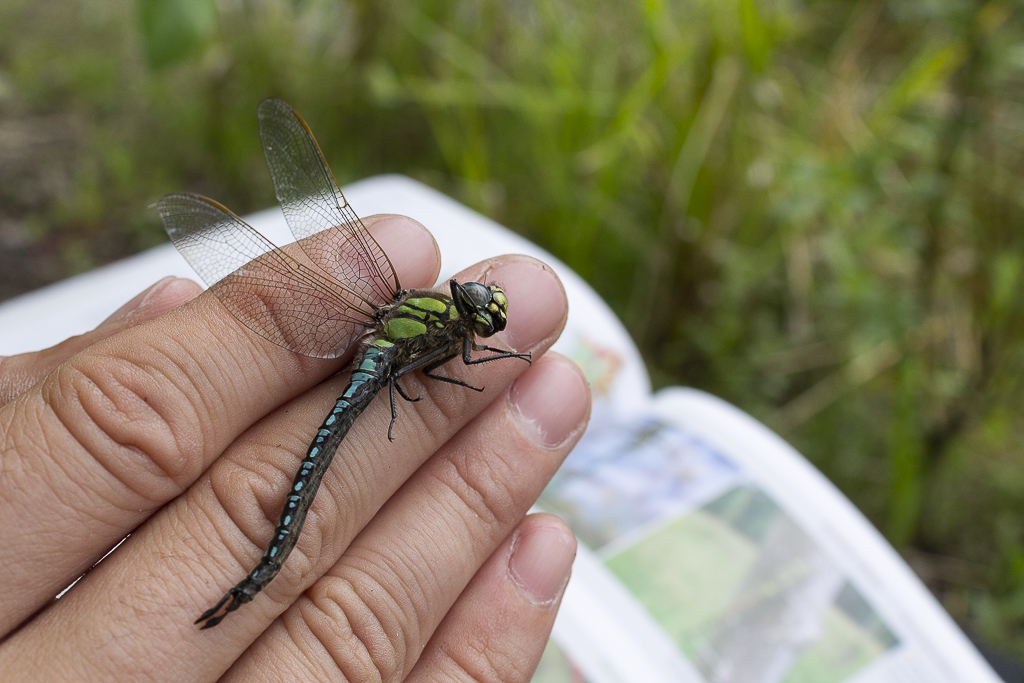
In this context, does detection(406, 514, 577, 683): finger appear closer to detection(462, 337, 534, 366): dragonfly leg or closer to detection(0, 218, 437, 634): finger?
detection(462, 337, 534, 366): dragonfly leg

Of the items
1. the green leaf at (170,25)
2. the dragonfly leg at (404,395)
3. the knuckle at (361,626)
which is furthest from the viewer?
the green leaf at (170,25)

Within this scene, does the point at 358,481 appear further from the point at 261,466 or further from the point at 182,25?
the point at 182,25

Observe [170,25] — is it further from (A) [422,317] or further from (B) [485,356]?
(B) [485,356]

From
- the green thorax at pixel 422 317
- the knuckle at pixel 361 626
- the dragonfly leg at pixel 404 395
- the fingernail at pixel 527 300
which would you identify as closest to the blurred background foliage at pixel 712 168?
the fingernail at pixel 527 300

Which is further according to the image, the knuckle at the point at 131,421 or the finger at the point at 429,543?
the finger at the point at 429,543

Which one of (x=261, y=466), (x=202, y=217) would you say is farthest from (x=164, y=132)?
(x=261, y=466)

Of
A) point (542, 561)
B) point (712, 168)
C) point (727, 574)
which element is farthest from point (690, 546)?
point (712, 168)

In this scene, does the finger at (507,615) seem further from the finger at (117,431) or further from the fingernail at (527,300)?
the finger at (117,431)
